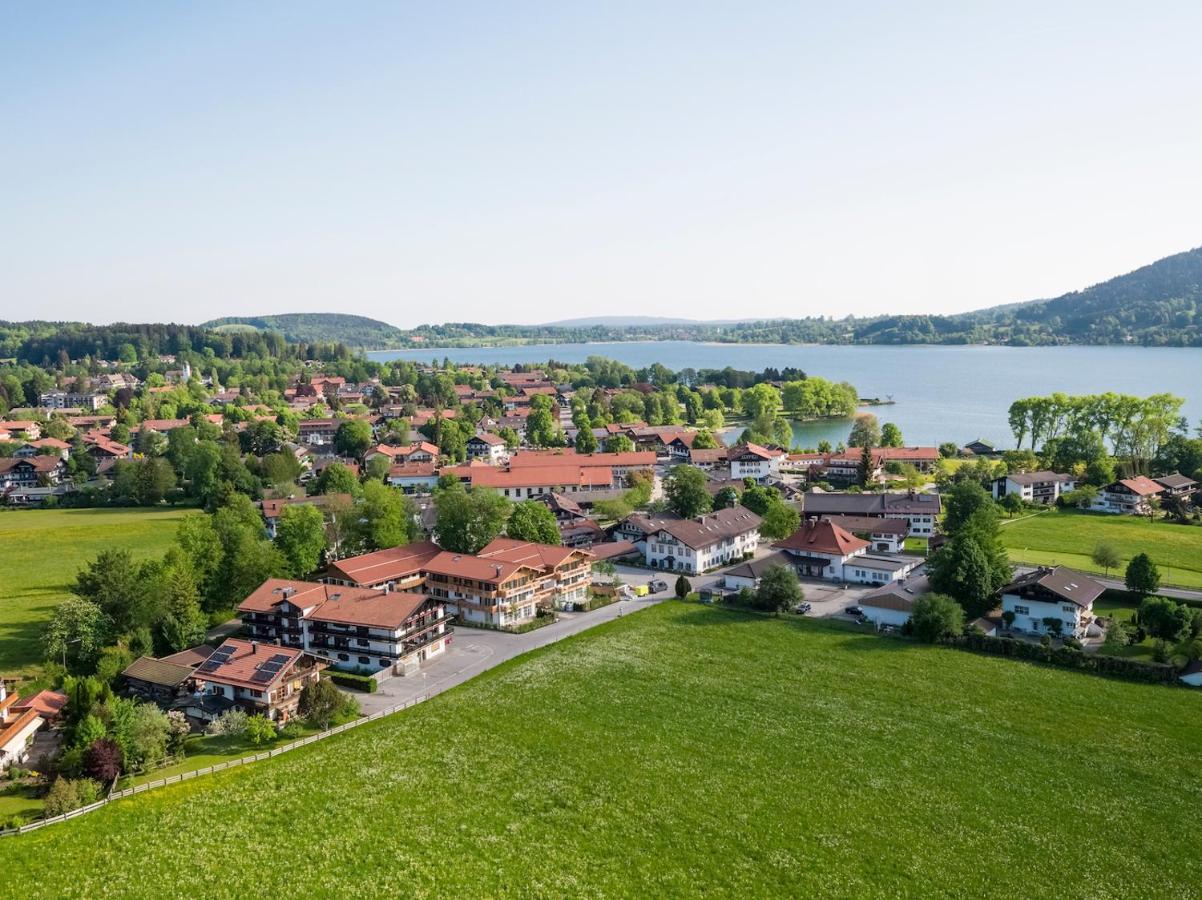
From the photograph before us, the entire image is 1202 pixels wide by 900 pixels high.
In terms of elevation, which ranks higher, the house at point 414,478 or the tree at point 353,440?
the tree at point 353,440

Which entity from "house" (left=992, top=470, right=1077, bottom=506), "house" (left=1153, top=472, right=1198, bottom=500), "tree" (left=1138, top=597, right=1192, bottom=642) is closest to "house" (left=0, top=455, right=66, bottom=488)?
"house" (left=992, top=470, right=1077, bottom=506)

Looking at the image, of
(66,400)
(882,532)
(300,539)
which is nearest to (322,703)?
(300,539)

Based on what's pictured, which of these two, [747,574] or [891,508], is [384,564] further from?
[891,508]

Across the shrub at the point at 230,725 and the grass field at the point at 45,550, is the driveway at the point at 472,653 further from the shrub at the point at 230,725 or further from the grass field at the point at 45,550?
the grass field at the point at 45,550

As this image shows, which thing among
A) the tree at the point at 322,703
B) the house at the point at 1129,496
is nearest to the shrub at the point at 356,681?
the tree at the point at 322,703

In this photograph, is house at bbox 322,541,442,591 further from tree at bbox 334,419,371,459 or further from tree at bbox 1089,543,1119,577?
tree at bbox 334,419,371,459
